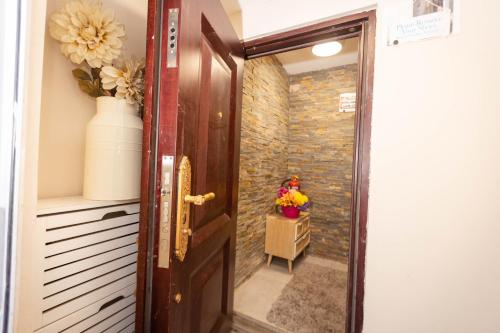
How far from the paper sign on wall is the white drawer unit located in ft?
4.60

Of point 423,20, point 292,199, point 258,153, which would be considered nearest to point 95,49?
point 423,20

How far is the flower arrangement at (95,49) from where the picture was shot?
2.37 ft

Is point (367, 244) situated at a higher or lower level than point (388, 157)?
lower

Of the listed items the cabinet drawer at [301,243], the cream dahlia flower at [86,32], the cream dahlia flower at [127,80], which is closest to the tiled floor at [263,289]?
the cabinet drawer at [301,243]

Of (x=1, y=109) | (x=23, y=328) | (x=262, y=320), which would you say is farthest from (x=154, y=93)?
(x=262, y=320)

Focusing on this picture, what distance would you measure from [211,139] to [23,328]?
31.7 inches

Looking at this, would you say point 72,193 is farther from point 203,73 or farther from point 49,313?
point 203,73

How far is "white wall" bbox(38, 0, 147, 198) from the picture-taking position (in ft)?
2.50

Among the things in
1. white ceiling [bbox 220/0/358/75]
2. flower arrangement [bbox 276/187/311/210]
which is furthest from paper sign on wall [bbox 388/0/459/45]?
flower arrangement [bbox 276/187/311/210]

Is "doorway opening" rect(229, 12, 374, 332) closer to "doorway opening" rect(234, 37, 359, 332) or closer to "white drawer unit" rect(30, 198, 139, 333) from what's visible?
"doorway opening" rect(234, 37, 359, 332)

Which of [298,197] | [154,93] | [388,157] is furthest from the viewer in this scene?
[298,197]

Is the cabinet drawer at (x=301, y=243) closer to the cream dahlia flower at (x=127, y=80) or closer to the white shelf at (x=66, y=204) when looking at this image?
the white shelf at (x=66, y=204)

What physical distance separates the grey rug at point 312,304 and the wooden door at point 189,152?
0.71m

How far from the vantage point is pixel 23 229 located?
558mm
